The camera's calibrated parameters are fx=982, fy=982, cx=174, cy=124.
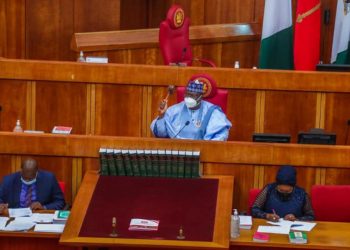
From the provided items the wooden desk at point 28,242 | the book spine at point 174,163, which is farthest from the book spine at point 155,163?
the wooden desk at point 28,242

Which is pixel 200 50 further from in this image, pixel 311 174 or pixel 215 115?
pixel 311 174

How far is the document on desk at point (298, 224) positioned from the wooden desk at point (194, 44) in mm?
3773

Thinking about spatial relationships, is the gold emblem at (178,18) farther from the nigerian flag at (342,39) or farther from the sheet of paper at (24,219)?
the sheet of paper at (24,219)

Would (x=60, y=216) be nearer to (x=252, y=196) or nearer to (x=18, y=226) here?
(x=18, y=226)

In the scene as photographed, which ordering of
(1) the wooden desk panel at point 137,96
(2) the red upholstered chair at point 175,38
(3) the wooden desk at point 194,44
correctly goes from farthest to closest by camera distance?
(3) the wooden desk at point 194,44, (2) the red upholstered chair at point 175,38, (1) the wooden desk panel at point 137,96

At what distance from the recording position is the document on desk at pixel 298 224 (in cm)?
618

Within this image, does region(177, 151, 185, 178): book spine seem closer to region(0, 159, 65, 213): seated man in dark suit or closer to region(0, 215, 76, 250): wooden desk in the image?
region(0, 159, 65, 213): seated man in dark suit

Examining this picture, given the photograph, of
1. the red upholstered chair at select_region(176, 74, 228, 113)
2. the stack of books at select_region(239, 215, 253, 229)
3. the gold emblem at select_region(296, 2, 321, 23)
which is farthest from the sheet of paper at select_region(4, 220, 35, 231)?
the gold emblem at select_region(296, 2, 321, 23)

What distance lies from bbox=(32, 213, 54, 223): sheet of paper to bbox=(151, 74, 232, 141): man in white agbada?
143cm

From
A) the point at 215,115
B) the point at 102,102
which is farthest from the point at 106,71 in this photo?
the point at 215,115

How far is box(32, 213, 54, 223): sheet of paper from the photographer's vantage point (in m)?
6.23

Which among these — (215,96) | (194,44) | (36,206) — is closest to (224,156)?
(215,96)

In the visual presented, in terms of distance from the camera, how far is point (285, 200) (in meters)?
6.60

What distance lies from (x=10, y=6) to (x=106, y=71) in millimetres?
2381
